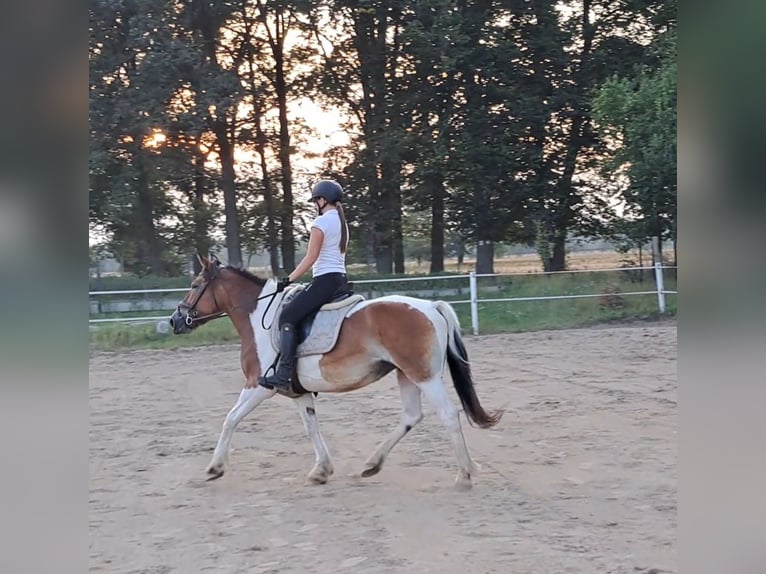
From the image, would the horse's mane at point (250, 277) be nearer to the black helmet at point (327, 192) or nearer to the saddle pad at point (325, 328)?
the saddle pad at point (325, 328)

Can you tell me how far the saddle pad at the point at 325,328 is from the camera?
473cm

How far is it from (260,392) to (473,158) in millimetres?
15221

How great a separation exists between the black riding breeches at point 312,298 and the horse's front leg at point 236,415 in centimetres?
48

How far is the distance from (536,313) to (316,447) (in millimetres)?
9843

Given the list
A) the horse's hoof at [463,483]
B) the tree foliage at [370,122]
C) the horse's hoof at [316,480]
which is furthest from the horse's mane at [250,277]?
the tree foliage at [370,122]

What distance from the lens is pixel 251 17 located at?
791 inches

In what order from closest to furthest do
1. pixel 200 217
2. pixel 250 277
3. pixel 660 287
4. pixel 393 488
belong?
pixel 393 488 < pixel 250 277 < pixel 660 287 < pixel 200 217

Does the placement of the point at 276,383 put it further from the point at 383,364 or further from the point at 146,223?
the point at 146,223

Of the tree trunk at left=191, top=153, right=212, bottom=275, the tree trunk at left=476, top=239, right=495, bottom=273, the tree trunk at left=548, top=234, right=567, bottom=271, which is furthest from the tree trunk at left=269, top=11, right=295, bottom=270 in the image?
the tree trunk at left=548, top=234, right=567, bottom=271

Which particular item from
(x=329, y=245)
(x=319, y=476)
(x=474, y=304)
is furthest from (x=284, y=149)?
(x=319, y=476)

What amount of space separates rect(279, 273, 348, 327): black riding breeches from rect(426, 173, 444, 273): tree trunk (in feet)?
49.0

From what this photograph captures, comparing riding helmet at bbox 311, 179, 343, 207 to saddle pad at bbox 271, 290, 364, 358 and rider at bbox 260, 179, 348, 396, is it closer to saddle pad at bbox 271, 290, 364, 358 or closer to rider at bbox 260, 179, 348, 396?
rider at bbox 260, 179, 348, 396

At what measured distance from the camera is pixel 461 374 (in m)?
4.75
